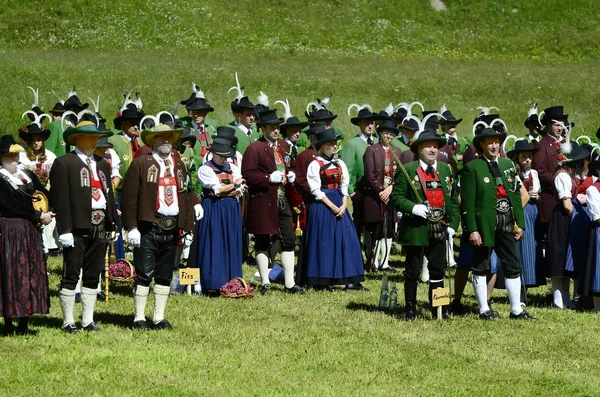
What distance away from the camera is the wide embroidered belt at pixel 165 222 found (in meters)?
10.5

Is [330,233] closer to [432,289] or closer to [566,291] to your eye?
[432,289]

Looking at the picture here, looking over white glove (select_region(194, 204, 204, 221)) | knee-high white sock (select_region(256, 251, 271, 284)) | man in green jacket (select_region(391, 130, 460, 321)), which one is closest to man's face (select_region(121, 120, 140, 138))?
white glove (select_region(194, 204, 204, 221))

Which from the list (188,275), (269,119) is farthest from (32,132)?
(188,275)

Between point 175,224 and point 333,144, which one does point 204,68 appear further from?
point 175,224

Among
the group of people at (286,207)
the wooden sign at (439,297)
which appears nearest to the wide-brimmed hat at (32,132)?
the group of people at (286,207)

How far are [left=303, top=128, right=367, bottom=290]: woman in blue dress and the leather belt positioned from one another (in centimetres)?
330

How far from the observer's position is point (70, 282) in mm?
10320

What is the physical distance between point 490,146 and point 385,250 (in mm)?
4835

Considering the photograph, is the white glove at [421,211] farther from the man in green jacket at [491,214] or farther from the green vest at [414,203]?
the man in green jacket at [491,214]

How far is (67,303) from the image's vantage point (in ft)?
33.9

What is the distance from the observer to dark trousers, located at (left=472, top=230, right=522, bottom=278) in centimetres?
1164

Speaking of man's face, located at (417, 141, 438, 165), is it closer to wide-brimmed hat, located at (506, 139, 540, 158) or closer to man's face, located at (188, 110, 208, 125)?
wide-brimmed hat, located at (506, 139, 540, 158)

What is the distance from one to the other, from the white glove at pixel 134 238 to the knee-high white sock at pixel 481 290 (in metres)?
3.94

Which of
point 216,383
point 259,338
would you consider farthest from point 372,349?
point 216,383
